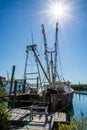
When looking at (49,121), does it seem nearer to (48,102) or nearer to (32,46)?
(48,102)

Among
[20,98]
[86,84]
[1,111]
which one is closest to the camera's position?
[1,111]

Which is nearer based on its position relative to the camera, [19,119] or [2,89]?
[2,89]

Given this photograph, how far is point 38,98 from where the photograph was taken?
24.3 meters

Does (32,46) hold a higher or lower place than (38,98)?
higher

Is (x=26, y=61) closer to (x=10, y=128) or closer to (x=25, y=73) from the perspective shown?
(x=25, y=73)

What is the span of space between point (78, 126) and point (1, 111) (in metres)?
4.70

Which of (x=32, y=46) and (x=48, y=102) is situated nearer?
(x=48, y=102)

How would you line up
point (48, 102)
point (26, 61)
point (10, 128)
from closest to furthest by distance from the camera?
point (10, 128) < point (48, 102) < point (26, 61)

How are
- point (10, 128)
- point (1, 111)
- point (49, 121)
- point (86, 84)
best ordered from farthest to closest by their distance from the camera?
point (86, 84), point (49, 121), point (10, 128), point (1, 111)

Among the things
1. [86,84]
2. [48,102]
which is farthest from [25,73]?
[86,84]

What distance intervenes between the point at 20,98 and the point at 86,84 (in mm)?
101592

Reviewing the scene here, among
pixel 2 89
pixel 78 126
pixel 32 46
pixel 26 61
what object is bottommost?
pixel 78 126

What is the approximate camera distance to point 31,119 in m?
14.5

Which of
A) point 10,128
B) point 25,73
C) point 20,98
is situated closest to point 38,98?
point 20,98
